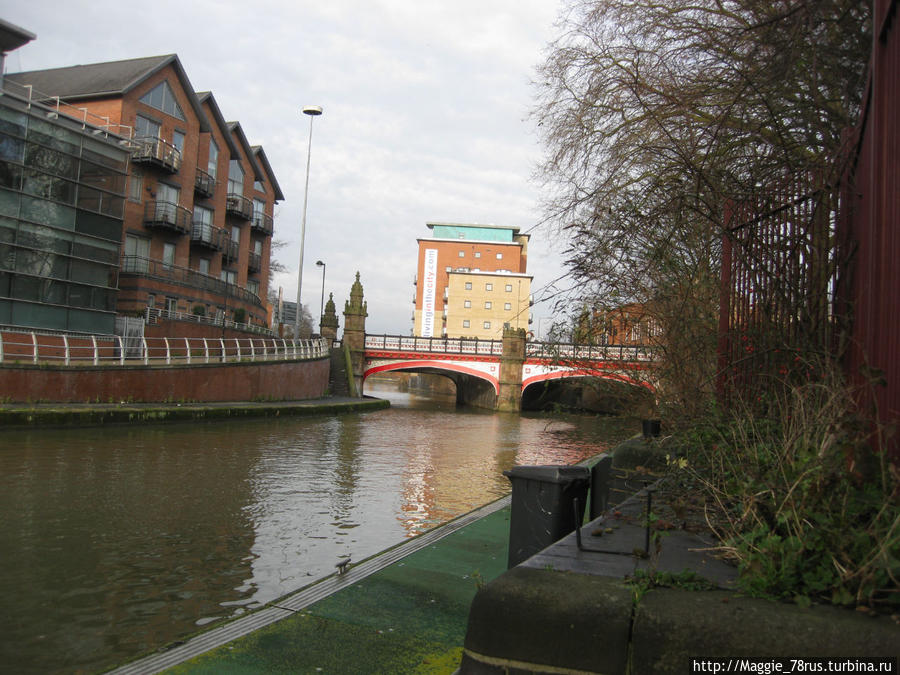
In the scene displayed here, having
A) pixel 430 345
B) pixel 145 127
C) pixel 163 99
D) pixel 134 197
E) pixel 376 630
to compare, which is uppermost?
pixel 163 99

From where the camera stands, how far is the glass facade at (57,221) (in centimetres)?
2214

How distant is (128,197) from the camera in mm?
31625

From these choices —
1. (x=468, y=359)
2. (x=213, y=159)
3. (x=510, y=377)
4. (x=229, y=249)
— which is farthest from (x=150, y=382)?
(x=510, y=377)

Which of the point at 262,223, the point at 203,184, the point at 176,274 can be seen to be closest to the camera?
the point at 176,274

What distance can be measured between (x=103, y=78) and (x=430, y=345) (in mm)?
22873

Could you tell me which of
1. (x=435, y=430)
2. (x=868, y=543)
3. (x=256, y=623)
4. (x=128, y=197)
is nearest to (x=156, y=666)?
(x=256, y=623)

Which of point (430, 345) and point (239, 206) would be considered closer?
point (239, 206)

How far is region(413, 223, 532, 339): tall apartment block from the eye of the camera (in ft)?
267

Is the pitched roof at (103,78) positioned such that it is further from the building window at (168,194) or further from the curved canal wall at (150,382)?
the curved canal wall at (150,382)

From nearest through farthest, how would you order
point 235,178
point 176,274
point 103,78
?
point 103,78
point 176,274
point 235,178

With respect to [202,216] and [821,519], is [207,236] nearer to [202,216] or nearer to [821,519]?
[202,216]

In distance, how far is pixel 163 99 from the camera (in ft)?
108

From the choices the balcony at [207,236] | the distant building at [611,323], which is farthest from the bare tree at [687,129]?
the balcony at [207,236]

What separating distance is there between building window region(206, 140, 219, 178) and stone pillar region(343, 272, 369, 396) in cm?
1353
